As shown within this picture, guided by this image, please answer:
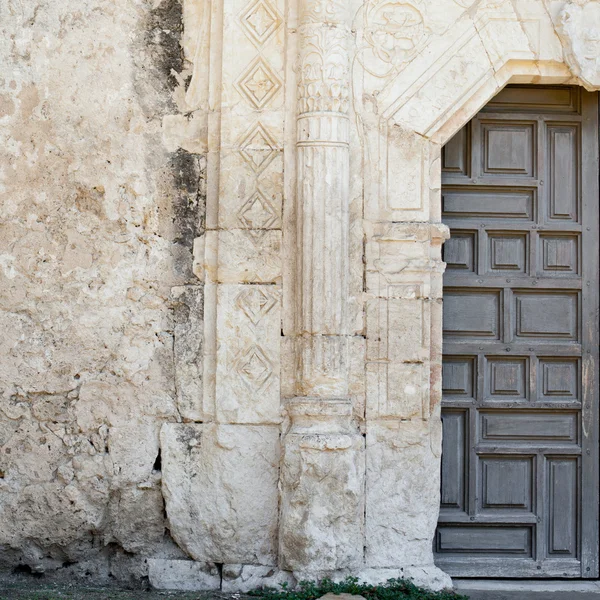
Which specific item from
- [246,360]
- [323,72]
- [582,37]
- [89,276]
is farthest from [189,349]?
[582,37]

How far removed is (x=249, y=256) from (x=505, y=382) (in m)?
1.38

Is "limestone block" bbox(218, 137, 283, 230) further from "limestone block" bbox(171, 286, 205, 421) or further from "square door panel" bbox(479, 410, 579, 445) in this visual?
"square door panel" bbox(479, 410, 579, 445)

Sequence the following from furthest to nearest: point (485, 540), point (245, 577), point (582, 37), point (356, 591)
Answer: point (485, 540), point (582, 37), point (245, 577), point (356, 591)

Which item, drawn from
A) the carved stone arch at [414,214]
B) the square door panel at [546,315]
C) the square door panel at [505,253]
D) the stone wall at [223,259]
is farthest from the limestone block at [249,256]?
the square door panel at [546,315]

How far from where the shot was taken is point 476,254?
14.8 feet

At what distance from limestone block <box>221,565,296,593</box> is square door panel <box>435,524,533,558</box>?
2.84 ft

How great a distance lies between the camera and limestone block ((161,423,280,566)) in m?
4.19

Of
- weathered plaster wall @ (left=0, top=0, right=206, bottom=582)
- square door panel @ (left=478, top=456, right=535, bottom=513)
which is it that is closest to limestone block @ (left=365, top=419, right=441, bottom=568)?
square door panel @ (left=478, top=456, right=535, bottom=513)

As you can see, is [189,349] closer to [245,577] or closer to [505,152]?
[245,577]

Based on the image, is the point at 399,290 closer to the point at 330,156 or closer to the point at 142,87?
the point at 330,156

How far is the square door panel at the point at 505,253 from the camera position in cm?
452

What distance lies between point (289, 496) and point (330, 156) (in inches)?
59.3

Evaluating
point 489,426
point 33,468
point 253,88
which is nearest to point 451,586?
point 489,426

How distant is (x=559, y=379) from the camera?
178 inches
